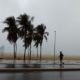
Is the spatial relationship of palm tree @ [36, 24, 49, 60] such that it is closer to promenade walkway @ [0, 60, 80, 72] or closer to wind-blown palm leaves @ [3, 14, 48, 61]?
wind-blown palm leaves @ [3, 14, 48, 61]

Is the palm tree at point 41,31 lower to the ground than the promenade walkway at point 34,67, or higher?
higher

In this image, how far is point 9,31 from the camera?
63250 mm

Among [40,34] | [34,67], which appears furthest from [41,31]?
[34,67]

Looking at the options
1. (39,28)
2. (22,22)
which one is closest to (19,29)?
(22,22)

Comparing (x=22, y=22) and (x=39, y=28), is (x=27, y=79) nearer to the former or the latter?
(x=22, y=22)

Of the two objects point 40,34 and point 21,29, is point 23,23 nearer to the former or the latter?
point 21,29

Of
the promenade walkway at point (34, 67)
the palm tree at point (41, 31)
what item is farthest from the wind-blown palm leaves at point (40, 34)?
the promenade walkway at point (34, 67)

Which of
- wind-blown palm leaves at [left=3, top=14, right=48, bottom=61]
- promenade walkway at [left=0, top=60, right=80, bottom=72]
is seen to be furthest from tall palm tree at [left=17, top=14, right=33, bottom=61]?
promenade walkway at [left=0, top=60, right=80, bottom=72]

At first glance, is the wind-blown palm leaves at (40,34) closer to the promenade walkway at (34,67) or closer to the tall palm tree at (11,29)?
the tall palm tree at (11,29)

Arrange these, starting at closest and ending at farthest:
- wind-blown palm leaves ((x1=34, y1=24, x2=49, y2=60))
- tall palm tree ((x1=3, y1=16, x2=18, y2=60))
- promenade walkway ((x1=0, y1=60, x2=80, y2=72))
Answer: promenade walkway ((x1=0, y1=60, x2=80, y2=72)) → tall palm tree ((x1=3, y1=16, x2=18, y2=60)) → wind-blown palm leaves ((x1=34, y1=24, x2=49, y2=60))

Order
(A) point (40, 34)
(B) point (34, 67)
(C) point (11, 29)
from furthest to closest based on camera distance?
(A) point (40, 34) → (C) point (11, 29) → (B) point (34, 67)

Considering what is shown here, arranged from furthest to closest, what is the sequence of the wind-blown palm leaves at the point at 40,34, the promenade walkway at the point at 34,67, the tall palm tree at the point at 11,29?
the wind-blown palm leaves at the point at 40,34, the tall palm tree at the point at 11,29, the promenade walkway at the point at 34,67

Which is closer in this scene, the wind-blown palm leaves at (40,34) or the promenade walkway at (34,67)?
the promenade walkway at (34,67)

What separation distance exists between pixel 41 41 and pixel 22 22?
1167 centimetres
